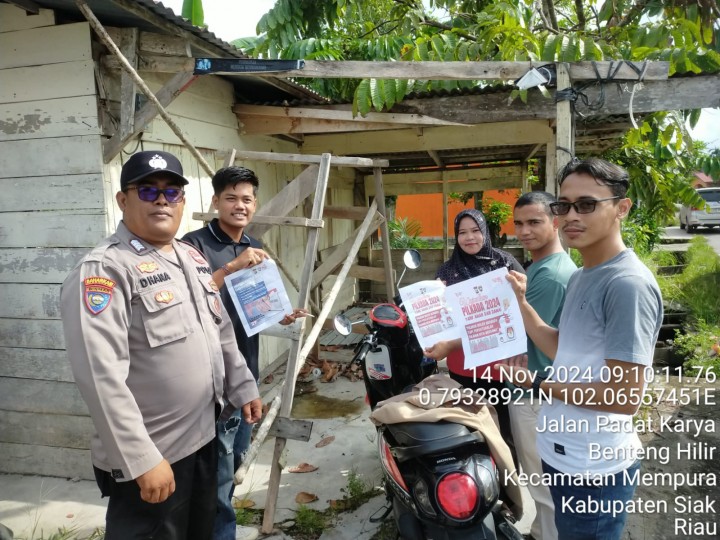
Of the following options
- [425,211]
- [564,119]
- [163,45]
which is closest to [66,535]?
[163,45]

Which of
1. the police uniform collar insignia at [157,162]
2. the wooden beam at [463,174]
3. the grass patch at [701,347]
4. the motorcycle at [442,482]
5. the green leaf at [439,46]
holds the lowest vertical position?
the grass patch at [701,347]

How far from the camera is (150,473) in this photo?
4.78ft

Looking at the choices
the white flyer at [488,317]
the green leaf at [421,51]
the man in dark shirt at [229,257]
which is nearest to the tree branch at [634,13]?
the green leaf at [421,51]

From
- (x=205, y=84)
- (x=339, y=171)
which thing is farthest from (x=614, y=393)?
(x=339, y=171)

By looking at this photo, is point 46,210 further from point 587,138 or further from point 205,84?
point 587,138

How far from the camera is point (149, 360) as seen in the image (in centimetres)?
161

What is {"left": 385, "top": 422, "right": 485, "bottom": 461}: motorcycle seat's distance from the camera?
73.3 inches

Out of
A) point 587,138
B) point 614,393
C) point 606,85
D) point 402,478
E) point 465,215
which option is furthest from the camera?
point 587,138

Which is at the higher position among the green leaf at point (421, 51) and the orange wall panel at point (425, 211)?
the green leaf at point (421, 51)

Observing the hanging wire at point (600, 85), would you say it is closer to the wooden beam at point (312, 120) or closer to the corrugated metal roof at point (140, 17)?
the wooden beam at point (312, 120)

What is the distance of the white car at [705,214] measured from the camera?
19.2 metres

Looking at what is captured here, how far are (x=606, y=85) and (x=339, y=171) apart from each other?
4.91 metres

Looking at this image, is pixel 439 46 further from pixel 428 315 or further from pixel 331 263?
pixel 428 315

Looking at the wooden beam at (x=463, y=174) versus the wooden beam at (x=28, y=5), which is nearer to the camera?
the wooden beam at (x=28, y=5)
